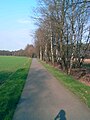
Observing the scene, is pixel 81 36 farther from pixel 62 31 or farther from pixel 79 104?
pixel 79 104

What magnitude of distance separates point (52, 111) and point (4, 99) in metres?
3.31

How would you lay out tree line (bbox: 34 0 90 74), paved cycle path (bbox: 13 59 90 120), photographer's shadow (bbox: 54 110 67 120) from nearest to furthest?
photographer's shadow (bbox: 54 110 67 120) < paved cycle path (bbox: 13 59 90 120) < tree line (bbox: 34 0 90 74)

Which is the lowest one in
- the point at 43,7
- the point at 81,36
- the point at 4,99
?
the point at 4,99

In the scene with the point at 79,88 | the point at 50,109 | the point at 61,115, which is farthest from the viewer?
the point at 79,88

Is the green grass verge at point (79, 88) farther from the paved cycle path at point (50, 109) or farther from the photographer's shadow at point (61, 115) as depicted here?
the photographer's shadow at point (61, 115)

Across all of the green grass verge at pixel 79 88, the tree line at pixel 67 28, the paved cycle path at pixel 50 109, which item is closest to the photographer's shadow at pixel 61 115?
the paved cycle path at pixel 50 109

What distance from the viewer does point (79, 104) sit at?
36.5 ft

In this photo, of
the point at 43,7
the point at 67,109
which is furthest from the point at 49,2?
the point at 67,109

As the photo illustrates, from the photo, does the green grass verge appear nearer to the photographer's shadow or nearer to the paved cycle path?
the paved cycle path

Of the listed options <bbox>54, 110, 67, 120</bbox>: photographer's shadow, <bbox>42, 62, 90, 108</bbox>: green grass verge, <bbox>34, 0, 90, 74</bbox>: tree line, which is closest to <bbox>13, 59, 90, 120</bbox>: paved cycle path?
<bbox>54, 110, 67, 120</bbox>: photographer's shadow

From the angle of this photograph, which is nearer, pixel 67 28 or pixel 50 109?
pixel 50 109

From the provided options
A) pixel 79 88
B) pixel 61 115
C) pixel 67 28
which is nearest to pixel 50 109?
pixel 61 115

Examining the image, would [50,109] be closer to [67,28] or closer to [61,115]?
[61,115]

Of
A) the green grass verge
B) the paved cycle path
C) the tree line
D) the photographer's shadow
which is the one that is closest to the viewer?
the photographer's shadow
